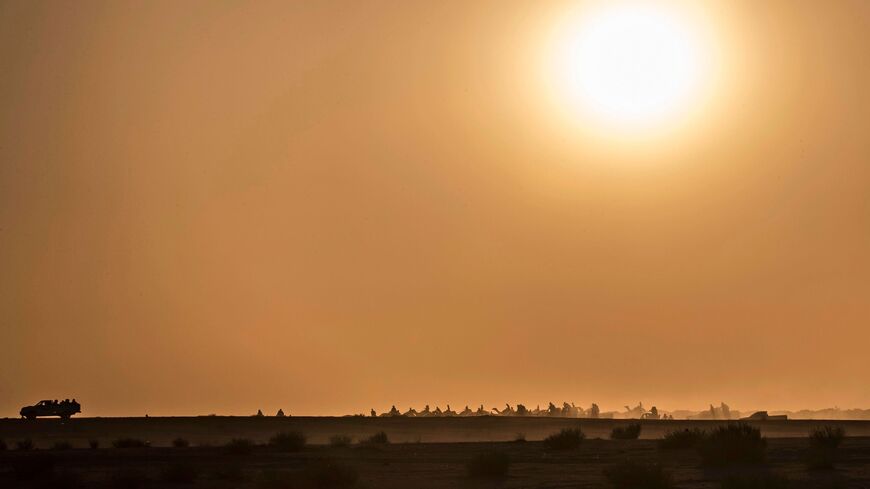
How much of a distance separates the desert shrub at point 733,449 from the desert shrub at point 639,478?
7.03 meters

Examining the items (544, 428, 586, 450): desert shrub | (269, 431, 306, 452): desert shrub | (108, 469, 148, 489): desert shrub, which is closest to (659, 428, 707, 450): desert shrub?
(544, 428, 586, 450): desert shrub

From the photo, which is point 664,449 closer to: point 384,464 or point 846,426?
point 384,464

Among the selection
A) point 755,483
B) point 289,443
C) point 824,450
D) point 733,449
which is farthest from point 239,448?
point 755,483

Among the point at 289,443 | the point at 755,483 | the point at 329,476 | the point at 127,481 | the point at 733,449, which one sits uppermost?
the point at 289,443

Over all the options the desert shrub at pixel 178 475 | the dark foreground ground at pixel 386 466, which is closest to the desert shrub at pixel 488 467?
the dark foreground ground at pixel 386 466

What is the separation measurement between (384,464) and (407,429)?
46791 mm

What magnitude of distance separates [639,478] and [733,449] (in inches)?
376

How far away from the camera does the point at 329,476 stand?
3725 centimetres

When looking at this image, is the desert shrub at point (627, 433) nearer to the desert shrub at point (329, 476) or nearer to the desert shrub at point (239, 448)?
the desert shrub at point (239, 448)

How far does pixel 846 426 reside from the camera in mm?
87375

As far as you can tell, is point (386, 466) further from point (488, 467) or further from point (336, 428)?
point (336, 428)

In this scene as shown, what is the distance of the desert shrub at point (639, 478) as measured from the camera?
113ft

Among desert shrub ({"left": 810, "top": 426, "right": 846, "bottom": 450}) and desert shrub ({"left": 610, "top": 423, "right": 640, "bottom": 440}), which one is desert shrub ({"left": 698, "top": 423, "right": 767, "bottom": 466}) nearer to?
desert shrub ({"left": 810, "top": 426, "right": 846, "bottom": 450})

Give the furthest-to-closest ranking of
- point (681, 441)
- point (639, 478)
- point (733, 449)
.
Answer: point (681, 441) → point (733, 449) → point (639, 478)
